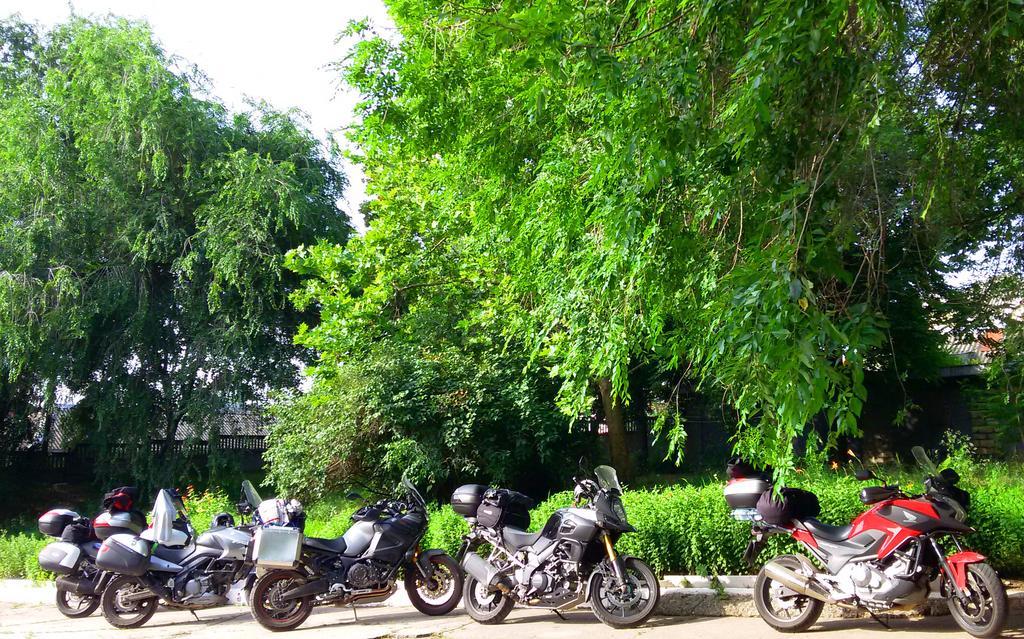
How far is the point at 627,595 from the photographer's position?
22.7 feet

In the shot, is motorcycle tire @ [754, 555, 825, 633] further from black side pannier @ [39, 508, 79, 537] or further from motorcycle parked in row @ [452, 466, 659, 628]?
black side pannier @ [39, 508, 79, 537]

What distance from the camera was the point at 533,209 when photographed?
8562 millimetres

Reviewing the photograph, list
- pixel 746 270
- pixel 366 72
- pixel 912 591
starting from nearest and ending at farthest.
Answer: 1. pixel 746 270
2. pixel 912 591
3. pixel 366 72

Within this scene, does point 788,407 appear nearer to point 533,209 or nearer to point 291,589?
point 533,209

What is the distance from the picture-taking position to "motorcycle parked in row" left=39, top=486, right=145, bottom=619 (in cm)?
876

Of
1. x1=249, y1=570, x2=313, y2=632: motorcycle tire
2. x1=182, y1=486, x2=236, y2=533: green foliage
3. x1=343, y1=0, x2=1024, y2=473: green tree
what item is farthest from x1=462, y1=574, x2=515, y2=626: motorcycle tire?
x1=182, y1=486, x2=236, y2=533: green foliage

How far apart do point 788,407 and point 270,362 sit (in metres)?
16.8

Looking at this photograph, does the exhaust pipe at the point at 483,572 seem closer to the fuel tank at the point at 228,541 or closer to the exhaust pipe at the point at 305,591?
the exhaust pipe at the point at 305,591

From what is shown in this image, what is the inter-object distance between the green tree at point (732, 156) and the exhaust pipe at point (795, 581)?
3.20ft

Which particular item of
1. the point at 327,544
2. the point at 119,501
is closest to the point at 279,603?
the point at 327,544

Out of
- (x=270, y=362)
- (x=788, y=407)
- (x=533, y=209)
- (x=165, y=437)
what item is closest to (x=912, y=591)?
(x=788, y=407)

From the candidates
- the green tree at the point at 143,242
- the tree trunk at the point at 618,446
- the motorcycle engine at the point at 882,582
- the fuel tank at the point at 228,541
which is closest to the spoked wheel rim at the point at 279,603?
the fuel tank at the point at 228,541

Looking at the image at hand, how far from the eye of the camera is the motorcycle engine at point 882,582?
6000 mm

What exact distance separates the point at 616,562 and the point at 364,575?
236 centimetres
